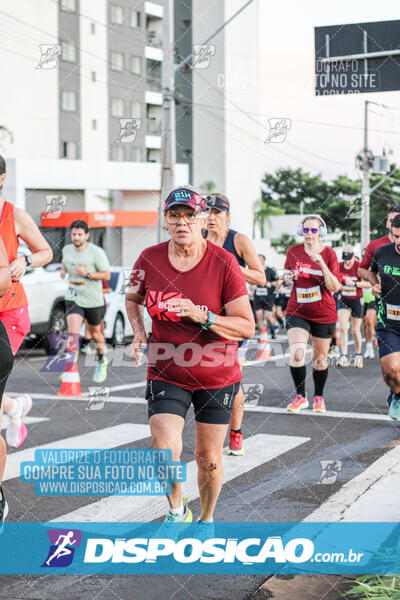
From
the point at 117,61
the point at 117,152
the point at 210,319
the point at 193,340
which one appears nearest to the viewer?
the point at 210,319

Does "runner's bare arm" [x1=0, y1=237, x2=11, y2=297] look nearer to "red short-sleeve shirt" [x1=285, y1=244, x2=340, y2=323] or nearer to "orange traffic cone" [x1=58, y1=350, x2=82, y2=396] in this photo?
"red short-sleeve shirt" [x1=285, y1=244, x2=340, y2=323]

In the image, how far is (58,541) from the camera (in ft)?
16.1

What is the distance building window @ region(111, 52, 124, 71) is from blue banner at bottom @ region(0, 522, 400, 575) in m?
49.1

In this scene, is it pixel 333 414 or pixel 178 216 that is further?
pixel 333 414

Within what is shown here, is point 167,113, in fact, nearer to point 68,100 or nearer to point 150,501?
point 150,501

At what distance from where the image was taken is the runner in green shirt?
454 inches

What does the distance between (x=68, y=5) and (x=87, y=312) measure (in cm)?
3831

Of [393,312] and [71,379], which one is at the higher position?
[393,312]

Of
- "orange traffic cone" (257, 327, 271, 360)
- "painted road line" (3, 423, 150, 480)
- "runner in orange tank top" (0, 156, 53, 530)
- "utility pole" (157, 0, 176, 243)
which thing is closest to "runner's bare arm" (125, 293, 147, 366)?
"runner in orange tank top" (0, 156, 53, 530)

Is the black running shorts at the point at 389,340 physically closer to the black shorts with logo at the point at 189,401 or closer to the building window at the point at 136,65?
the black shorts with logo at the point at 189,401

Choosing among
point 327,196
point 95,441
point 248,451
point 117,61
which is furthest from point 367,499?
point 117,61

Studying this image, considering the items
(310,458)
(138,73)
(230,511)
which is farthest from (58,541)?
(138,73)

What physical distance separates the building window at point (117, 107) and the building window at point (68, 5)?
640cm

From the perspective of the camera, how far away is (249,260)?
684 centimetres
